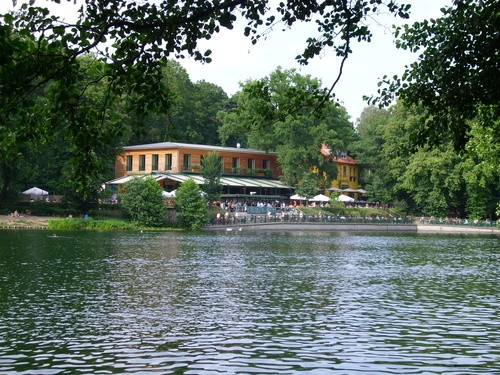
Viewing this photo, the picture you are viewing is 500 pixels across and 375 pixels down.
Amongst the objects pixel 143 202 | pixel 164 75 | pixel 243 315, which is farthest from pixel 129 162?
pixel 164 75

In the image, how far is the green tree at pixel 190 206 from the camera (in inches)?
2309

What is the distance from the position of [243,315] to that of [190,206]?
42582mm

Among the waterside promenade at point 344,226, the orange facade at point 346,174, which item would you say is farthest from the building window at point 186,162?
the orange facade at point 346,174

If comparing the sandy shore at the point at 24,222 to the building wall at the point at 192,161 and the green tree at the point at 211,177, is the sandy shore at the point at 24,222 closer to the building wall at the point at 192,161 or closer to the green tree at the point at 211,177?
the green tree at the point at 211,177

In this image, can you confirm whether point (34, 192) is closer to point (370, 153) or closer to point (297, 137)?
point (297, 137)

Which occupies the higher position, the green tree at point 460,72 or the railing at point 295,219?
the green tree at point 460,72

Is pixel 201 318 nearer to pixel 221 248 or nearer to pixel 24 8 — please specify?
pixel 24 8

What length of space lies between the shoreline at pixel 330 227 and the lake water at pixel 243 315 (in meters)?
20.5

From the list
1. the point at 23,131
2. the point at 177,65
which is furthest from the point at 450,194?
the point at 23,131

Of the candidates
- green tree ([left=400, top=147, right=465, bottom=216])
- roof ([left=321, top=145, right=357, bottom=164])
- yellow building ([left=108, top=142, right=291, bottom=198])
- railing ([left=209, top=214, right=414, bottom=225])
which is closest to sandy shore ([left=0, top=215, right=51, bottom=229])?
railing ([left=209, top=214, right=414, bottom=225])

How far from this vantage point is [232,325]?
15.2 metres

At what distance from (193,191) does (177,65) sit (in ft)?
125

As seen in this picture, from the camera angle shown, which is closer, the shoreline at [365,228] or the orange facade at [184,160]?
the shoreline at [365,228]

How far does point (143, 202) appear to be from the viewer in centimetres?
5597
